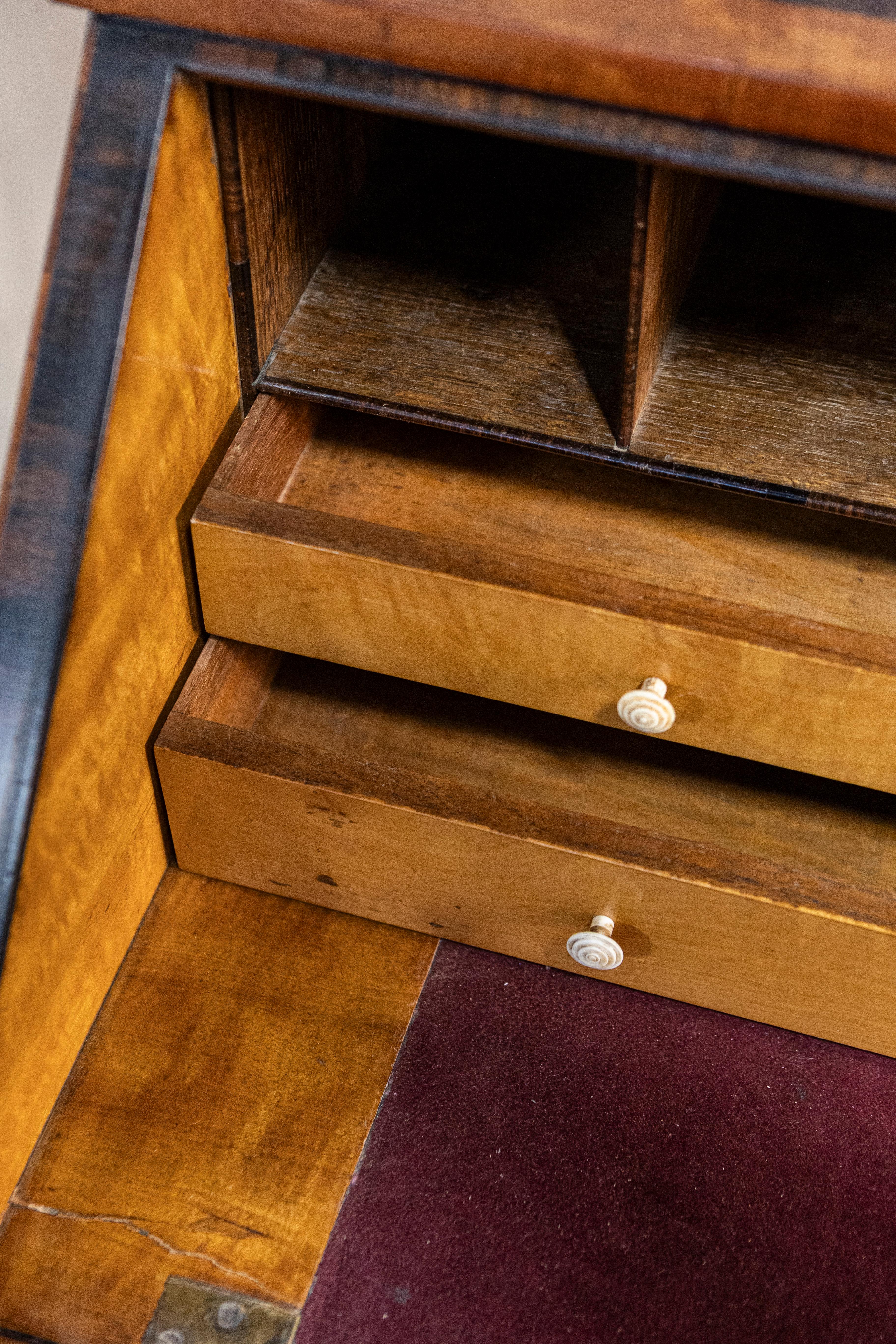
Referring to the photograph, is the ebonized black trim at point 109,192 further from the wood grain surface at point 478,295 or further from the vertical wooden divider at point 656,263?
the wood grain surface at point 478,295

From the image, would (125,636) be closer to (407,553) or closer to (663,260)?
(407,553)

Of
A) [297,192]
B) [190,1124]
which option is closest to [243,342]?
[297,192]

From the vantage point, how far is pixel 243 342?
697mm

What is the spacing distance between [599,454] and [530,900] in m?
0.28

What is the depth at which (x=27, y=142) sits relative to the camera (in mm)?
1079

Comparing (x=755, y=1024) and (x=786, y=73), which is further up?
(x=786, y=73)

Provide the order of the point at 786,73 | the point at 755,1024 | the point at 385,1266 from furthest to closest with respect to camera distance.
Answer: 1. the point at 755,1024
2. the point at 385,1266
3. the point at 786,73

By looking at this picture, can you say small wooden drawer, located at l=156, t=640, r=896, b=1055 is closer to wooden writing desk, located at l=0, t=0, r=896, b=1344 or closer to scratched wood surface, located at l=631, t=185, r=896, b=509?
wooden writing desk, located at l=0, t=0, r=896, b=1344

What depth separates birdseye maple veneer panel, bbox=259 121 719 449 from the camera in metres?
0.68

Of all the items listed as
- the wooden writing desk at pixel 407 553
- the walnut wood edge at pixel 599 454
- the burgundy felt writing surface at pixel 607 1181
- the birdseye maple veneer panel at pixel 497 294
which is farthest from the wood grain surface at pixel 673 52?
the burgundy felt writing surface at pixel 607 1181

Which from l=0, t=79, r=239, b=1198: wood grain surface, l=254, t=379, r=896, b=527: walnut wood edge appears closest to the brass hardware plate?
l=0, t=79, r=239, b=1198: wood grain surface

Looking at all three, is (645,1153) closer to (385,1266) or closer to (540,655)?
(385,1266)

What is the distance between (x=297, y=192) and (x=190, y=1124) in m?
0.58

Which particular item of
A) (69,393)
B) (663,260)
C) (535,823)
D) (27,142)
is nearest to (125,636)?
(69,393)
